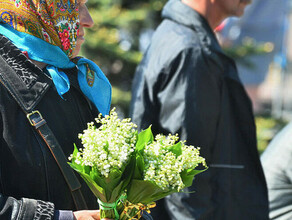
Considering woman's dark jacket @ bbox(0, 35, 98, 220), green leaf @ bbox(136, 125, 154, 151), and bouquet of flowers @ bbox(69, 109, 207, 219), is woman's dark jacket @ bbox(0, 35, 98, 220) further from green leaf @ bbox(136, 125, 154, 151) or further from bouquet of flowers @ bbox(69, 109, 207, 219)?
green leaf @ bbox(136, 125, 154, 151)

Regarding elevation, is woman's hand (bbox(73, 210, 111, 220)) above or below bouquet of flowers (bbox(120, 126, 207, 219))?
below

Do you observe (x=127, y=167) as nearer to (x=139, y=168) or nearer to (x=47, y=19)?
(x=139, y=168)

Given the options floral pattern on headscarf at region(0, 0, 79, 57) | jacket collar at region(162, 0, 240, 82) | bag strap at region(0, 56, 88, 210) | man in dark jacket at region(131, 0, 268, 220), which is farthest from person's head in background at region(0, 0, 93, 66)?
jacket collar at region(162, 0, 240, 82)

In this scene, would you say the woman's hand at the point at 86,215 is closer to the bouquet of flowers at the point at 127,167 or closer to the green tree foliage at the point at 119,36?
the bouquet of flowers at the point at 127,167

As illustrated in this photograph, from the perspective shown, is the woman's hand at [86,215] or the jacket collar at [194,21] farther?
the jacket collar at [194,21]

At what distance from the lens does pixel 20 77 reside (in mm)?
1877

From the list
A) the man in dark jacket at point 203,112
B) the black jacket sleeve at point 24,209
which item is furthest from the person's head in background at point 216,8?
the black jacket sleeve at point 24,209

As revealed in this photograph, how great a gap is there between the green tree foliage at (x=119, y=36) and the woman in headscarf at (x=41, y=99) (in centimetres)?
436

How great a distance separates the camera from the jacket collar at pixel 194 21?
3.28m

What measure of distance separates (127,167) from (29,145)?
1.29 ft

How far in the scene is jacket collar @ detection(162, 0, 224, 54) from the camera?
3.28 m

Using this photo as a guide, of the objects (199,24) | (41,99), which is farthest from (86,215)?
(199,24)

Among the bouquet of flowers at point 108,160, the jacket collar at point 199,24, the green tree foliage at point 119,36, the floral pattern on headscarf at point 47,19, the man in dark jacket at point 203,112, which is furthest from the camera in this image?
the green tree foliage at point 119,36

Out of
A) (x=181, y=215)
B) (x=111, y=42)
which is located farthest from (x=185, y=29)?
(x=111, y=42)
